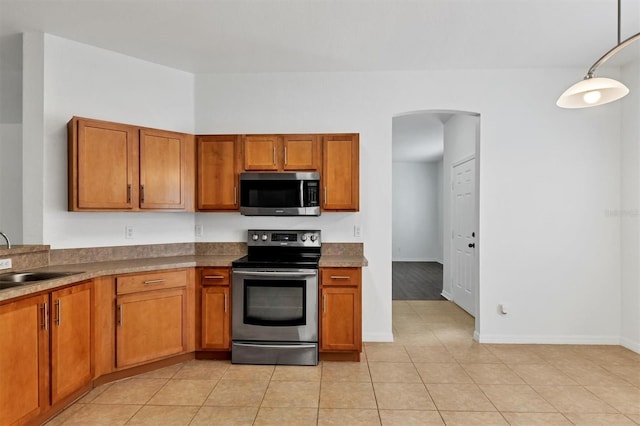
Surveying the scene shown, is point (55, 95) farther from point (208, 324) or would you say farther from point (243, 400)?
point (243, 400)

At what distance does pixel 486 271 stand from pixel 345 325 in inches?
63.8

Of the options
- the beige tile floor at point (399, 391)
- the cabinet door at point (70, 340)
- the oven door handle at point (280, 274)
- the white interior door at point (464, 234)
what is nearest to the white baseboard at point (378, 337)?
the beige tile floor at point (399, 391)

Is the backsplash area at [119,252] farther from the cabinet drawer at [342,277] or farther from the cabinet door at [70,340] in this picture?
the cabinet door at [70,340]

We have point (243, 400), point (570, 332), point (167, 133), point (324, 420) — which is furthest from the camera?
point (570, 332)

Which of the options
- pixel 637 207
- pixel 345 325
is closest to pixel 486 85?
pixel 637 207

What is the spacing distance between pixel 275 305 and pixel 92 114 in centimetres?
238

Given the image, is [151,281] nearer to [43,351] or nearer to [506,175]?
[43,351]

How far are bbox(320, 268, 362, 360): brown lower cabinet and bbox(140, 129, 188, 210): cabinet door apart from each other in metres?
1.56

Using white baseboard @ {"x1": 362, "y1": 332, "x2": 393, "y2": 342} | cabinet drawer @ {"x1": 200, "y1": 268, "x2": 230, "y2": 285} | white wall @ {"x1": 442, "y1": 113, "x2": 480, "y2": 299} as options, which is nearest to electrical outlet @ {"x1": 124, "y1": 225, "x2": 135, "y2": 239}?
cabinet drawer @ {"x1": 200, "y1": 268, "x2": 230, "y2": 285}

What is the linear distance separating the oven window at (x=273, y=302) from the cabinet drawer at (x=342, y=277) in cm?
23

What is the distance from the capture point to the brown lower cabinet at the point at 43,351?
1.94 metres

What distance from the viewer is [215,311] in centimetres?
316

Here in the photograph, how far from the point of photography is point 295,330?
3.10 m


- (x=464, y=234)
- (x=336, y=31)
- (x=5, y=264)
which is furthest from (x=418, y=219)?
(x=5, y=264)
